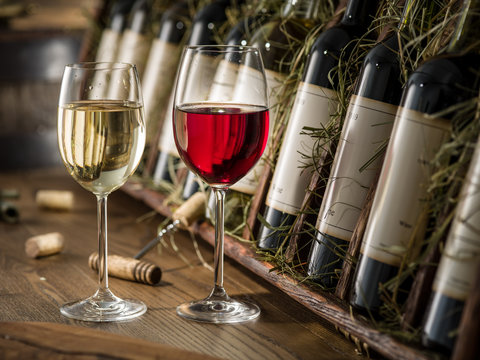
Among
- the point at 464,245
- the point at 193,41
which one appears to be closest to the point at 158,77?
the point at 193,41

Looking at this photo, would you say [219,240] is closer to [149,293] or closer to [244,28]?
[149,293]

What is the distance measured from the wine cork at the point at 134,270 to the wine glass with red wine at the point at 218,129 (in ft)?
0.45

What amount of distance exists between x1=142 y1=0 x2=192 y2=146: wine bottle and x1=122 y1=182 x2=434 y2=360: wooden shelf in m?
0.49

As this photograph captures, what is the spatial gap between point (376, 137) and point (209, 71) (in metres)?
0.27

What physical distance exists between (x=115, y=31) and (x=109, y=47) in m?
0.05

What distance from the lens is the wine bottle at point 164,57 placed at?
1.67 meters

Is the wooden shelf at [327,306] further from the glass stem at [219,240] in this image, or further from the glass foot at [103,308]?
the glass foot at [103,308]

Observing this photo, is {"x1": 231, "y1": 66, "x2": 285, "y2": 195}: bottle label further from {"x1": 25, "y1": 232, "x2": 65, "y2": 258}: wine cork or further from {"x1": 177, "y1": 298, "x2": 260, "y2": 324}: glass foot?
{"x1": 25, "y1": 232, "x2": 65, "y2": 258}: wine cork

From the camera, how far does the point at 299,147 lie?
43.5 inches

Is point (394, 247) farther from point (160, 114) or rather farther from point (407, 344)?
point (160, 114)

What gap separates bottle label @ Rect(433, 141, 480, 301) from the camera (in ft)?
2.50

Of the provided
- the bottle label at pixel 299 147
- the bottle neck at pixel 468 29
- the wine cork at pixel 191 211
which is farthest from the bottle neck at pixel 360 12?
the wine cork at pixel 191 211

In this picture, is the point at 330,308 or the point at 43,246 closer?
the point at 330,308

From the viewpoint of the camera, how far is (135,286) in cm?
122
